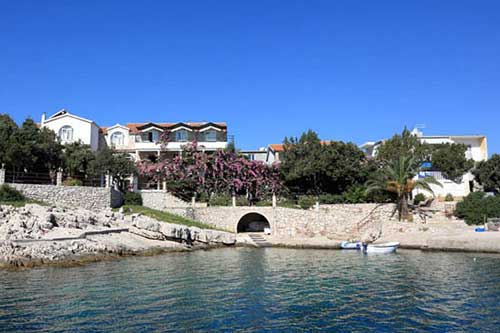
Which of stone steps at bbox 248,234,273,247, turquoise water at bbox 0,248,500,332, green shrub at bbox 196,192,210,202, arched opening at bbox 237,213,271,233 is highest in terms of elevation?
green shrub at bbox 196,192,210,202

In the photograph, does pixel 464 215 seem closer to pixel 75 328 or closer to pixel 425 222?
pixel 425 222

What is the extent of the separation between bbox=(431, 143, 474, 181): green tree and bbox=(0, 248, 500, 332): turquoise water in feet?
78.1

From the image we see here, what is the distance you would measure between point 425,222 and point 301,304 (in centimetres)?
2819

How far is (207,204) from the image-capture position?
45.4 m

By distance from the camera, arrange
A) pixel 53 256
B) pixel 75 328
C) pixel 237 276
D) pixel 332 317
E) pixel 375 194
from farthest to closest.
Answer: pixel 375 194, pixel 53 256, pixel 237 276, pixel 332 317, pixel 75 328

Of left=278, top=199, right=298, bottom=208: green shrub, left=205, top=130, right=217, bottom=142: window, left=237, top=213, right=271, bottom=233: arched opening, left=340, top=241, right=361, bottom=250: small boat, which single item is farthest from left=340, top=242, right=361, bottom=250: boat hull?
left=205, top=130, right=217, bottom=142: window

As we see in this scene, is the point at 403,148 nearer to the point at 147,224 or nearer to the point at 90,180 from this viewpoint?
the point at 147,224

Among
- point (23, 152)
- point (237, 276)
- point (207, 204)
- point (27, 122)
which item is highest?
point (27, 122)

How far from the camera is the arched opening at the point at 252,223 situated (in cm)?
4916

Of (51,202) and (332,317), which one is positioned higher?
(51,202)

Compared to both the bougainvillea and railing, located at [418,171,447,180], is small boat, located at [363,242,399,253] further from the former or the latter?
railing, located at [418,171,447,180]

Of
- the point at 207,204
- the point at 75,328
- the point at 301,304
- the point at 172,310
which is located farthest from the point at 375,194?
the point at 75,328

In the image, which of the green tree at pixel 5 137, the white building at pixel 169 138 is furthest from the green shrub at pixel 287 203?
the green tree at pixel 5 137

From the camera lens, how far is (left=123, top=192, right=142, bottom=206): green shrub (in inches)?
1762
